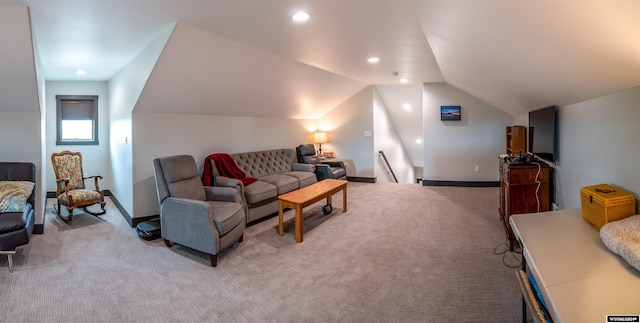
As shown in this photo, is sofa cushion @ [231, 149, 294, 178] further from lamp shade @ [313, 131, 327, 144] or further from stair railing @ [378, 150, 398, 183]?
stair railing @ [378, 150, 398, 183]

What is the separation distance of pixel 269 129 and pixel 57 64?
3330mm

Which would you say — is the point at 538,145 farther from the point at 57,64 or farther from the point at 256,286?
the point at 57,64

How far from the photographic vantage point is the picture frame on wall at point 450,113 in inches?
255

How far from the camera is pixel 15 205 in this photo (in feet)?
10.2

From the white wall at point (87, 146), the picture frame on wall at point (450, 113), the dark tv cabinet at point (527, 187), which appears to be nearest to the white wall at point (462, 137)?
the picture frame on wall at point (450, 113)

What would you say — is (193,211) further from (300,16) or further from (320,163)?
(320,163)

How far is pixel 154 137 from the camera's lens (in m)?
4.27

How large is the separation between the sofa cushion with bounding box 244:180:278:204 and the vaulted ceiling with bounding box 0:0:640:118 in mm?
1504

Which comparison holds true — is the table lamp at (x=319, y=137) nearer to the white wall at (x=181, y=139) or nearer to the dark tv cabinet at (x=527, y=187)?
the white wall at (x=181, y=139)

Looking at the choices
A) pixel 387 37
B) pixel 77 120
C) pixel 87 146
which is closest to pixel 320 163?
pixel 387 37

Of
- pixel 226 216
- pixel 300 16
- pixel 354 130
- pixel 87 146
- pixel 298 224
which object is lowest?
pixel 298 224

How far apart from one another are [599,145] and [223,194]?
3.63 meters

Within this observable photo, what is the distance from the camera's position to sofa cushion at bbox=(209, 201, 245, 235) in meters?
3.12

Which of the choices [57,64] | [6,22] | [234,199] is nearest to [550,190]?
[234,199]
